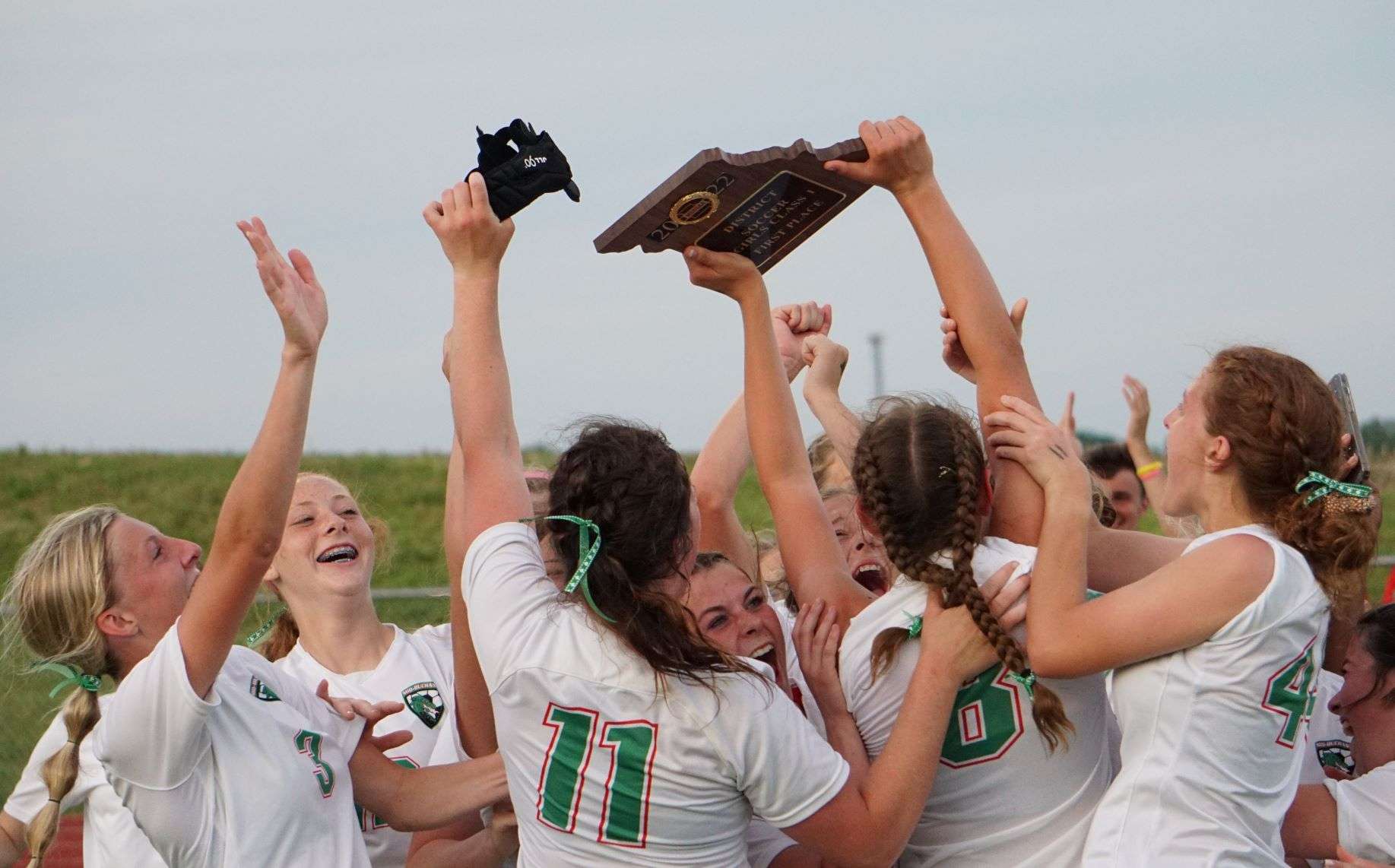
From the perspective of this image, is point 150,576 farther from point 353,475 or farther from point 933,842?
point 353,475

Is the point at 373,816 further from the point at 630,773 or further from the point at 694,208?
the point at 694,208

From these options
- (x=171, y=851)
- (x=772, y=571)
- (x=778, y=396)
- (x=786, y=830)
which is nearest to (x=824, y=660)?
(x=786, y=830)

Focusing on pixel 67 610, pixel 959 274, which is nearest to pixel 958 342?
pixel 959 274

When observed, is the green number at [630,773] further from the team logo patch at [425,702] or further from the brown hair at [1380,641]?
the brown hair at [1380,641]

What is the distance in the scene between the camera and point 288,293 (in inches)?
117

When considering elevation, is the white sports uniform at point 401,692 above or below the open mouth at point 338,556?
below

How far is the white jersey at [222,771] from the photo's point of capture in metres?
2.92

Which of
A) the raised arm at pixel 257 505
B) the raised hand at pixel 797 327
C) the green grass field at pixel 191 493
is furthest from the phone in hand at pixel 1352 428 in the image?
the green grass field at pixel 191 493

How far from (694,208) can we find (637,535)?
74cm

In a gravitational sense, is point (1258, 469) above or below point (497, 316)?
below

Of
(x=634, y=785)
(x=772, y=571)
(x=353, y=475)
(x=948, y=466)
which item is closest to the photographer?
(x=634, y=785)

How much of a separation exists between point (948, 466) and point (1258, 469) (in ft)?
2.04

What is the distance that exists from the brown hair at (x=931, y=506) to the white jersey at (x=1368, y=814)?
3.19 ft

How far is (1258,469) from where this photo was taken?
2775 millimetres
